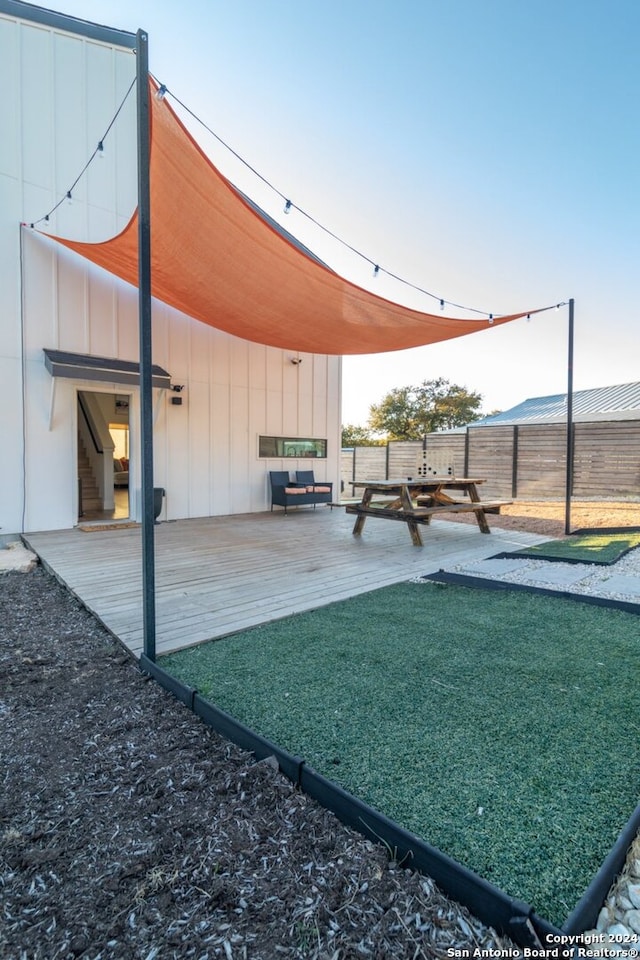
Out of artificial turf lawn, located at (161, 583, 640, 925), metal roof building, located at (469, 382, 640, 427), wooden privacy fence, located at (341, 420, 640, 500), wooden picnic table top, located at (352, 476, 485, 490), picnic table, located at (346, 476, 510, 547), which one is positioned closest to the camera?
artificial turf lawn, located at (161, 583, 640, 925)

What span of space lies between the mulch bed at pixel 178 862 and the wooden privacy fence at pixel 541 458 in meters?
7.37

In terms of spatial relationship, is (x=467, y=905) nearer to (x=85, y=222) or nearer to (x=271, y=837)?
(x=271, y=837)

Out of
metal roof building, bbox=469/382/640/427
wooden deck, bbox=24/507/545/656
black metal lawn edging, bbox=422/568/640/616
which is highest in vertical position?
metal roof building, bbox=469/382/640/427

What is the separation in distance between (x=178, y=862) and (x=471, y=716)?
107 centimetres

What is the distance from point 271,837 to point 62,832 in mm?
555

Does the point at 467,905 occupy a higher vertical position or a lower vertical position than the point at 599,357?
lower

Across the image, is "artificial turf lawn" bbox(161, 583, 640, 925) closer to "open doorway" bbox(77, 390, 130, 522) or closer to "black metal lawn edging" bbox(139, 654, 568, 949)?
"black metal lawn edging" bbox(139, 654, 568, 949)

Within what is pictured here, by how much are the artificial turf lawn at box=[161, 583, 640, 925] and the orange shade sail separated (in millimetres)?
3468

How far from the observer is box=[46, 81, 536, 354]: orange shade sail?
3.61m

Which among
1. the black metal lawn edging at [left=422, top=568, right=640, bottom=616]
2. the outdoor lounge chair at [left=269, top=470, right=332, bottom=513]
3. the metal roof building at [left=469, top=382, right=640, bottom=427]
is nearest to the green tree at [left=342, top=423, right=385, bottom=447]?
the metal roof building at [left=469, top=382, right=640, bottom=427]

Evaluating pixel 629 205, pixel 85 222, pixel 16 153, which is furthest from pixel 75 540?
pixel 629 205

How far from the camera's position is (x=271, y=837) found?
1.15 meters

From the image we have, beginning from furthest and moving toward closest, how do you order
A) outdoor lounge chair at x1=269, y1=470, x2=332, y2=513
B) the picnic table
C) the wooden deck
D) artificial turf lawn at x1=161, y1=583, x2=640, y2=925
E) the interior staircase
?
the interior staircase
outdoor lounge chair at x1=269, y1=470, x2=332, y2=513
the picnic table
the wooden deck
artificial turf lawn at x1=161, y1=583, x2=640, y2=925

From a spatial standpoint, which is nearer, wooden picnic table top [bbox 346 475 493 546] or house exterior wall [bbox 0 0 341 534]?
wooden picnic table top [bbox 346 475 493 546]
